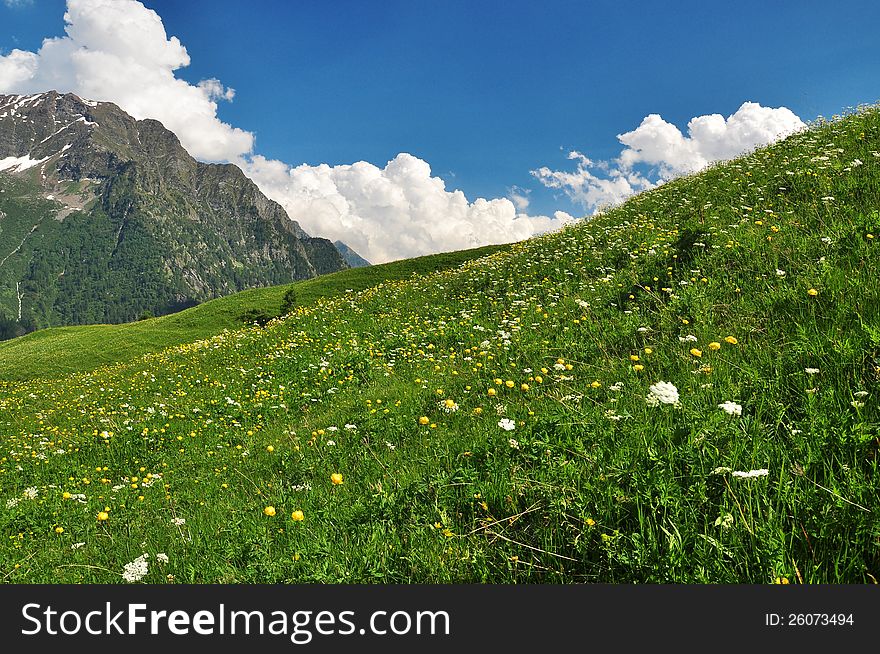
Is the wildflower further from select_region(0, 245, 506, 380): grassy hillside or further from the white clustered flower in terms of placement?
select_region(0, 245, 506, 380): grassy hillside

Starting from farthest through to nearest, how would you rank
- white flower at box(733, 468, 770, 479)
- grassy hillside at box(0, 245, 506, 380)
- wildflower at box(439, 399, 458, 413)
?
grassy hillside at box(0, 245, 506, 380)
wildflower at box(439, 399, 458, 413)
white flower at box(733, 468, 770, 479)

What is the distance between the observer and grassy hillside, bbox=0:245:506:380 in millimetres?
32562

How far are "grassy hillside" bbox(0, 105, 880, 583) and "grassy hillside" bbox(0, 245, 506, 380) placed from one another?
1035 inches

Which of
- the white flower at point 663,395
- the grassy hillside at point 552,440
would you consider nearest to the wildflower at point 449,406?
the grassy hillside at point 552,440

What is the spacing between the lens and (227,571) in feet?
10.3

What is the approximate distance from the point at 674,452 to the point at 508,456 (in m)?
1.27

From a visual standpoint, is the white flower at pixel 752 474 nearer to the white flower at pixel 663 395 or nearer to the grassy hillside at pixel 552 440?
the grassy hillside at pixel 552 440

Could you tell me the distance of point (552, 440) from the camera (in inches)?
145

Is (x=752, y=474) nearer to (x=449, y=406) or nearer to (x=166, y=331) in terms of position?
(x=449, y=406)

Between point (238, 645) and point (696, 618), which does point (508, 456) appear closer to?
point (696, 618)

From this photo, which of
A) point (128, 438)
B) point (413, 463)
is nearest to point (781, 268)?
point (413, 463)

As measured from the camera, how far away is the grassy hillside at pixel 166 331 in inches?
1282

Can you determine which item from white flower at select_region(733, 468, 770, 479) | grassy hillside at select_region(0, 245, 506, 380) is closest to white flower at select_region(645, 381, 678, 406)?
white flower at select_region(733, 468, 770, 479)

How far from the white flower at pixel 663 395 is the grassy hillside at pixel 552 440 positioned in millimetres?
18
